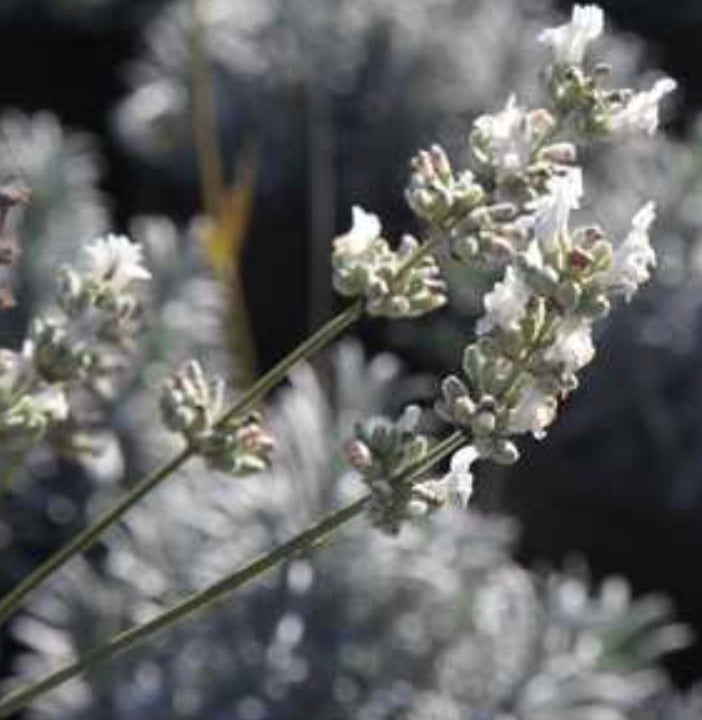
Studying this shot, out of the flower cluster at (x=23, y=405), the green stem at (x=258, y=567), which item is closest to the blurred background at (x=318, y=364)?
the flower cluster at (x=23, y=405)

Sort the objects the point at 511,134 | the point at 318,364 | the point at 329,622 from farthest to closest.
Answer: the point at 318,364 → the point at 329,622 → the point at 511,134

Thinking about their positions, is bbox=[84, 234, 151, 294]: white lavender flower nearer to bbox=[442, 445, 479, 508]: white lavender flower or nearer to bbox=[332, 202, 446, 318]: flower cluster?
bbox=[332, 202, 446, 318]: flower cluster

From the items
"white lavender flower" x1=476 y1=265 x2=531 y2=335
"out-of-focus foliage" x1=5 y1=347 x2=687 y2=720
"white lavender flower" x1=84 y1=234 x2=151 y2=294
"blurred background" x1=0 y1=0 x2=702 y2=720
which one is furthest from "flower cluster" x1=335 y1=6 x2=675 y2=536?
"out-of-focus foliage" x1=5 y1=347 x2=687 y2=720

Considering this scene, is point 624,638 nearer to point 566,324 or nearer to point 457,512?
point 457,512

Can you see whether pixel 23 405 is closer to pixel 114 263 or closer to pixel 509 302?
pixel 114 263

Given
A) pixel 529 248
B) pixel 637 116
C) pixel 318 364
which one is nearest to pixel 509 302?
pixel 529 248

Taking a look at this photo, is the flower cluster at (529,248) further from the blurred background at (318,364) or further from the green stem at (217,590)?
the blurred background at (318,364)
